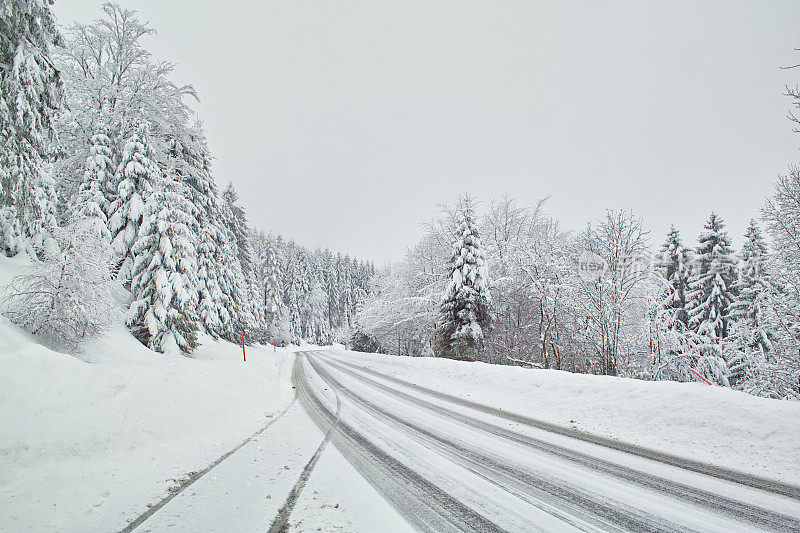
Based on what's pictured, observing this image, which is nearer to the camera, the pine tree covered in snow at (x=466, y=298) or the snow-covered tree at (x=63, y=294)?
the snow-covered tree at (x=63, y=294)

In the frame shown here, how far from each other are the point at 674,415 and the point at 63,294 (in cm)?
1259

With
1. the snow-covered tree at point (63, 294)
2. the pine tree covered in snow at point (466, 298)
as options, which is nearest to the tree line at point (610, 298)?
the pine tree covered in snow at point (466, 298)

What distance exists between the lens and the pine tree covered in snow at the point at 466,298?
67.8 ft

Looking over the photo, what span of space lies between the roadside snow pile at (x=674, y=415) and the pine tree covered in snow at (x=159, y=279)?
1112 cm

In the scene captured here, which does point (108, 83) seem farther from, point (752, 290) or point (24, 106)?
point (752, 290)

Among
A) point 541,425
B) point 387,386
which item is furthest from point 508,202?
point 541,425

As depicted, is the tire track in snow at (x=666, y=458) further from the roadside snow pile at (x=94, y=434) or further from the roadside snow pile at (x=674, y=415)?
the roadside snow pile at (x=94, y=434)

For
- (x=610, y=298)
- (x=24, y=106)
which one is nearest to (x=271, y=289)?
(x=24, y=106)

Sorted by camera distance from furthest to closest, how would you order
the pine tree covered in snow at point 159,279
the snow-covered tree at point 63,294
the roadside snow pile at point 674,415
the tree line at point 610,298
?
the pine tree covered in snow at point 159,279 → the tree line at point 610,298 → the snow-covered tree at point 63,294 → the roadside snow pile at point 674,415

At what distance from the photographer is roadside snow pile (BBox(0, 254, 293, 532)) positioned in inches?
136

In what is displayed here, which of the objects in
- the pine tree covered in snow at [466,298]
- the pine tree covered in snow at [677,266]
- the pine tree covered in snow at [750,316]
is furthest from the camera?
the pine tree covered in snow at [677,266]

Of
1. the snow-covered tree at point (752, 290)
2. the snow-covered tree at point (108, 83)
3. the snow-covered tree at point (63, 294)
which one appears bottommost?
the snow-covered tree at point (63, 294)

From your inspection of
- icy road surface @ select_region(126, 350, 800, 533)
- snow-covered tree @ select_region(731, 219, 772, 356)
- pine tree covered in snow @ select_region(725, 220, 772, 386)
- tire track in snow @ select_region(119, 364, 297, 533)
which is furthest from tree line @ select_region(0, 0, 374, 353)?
snow-covered tree @ select_region(731, 219, 772, 356)

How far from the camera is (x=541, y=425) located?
6.76 m
